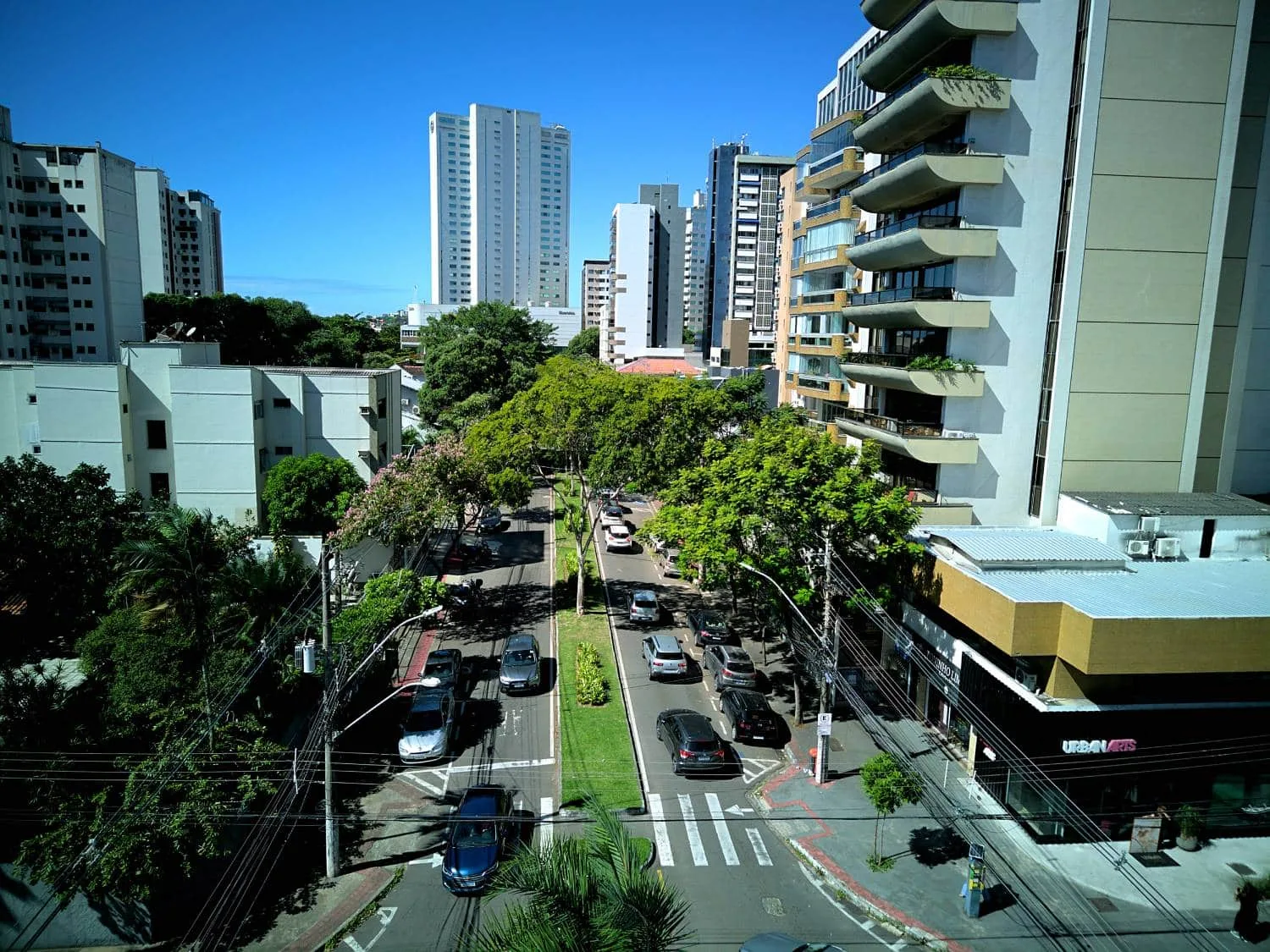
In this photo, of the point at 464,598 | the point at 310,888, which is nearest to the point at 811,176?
the point at 464,598

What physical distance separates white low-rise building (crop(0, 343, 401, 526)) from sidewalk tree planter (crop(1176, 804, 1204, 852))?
123ft

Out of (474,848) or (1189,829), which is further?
(1189,829)

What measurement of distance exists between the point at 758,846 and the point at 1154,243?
76.0 ft

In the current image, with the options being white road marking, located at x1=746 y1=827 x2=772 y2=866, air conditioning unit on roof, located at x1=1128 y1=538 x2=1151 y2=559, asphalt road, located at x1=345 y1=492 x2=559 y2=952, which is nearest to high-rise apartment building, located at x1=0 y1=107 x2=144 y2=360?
asphalt road, located at x1=345 y1=492 x2=559 y2=952

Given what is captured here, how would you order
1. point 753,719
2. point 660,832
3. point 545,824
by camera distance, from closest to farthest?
1. point 660,832
2. point 545,824
3. point 753,719

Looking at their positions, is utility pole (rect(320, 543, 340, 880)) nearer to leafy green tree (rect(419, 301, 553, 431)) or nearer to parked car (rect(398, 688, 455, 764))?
parked car (rect(398, 688, 455, 764))

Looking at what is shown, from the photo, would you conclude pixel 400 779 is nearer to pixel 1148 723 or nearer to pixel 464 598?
pixel 464 598

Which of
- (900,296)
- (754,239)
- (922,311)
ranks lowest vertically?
(922,311)

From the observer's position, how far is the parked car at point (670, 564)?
44656 mm

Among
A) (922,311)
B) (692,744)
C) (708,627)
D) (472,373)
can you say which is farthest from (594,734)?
(472,373)

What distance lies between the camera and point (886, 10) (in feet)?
102

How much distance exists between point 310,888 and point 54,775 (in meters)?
6.15

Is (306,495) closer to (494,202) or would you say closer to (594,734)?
(594,734)

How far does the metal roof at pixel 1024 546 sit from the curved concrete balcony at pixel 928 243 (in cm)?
955
